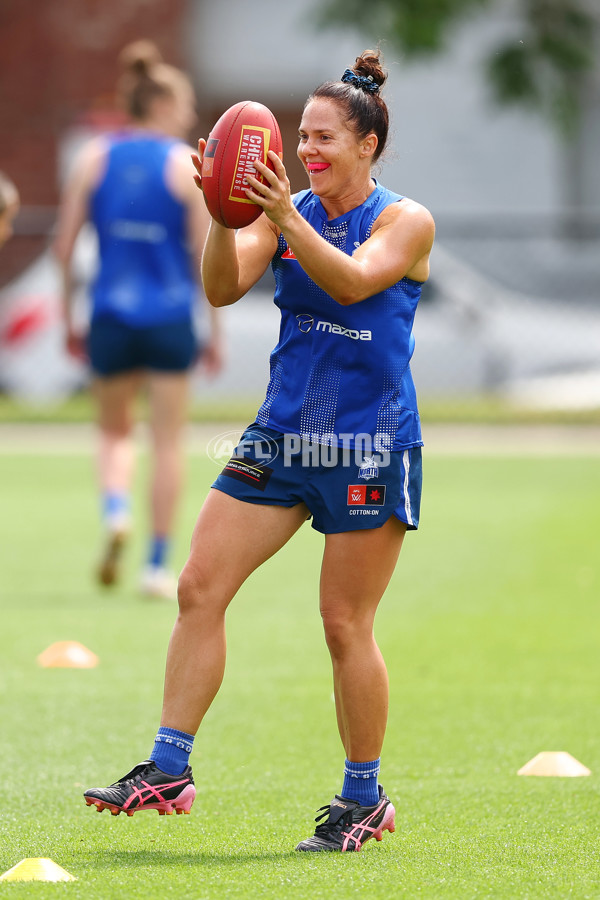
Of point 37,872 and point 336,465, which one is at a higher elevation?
point 336,465

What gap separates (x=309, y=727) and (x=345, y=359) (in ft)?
5.46

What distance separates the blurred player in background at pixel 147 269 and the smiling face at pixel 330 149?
145 inches

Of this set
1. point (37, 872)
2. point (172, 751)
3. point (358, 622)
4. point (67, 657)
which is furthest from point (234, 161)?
point (67, 657)

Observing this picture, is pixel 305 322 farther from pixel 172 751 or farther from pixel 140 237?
pixel 140 237

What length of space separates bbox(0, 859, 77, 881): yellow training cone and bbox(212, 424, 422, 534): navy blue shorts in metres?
1.00

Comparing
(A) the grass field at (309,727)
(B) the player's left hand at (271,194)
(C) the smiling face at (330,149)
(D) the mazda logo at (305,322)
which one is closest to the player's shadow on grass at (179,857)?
(A) the grass field at (309,727)

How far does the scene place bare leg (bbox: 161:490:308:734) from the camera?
3.77 meters

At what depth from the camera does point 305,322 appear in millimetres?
3857

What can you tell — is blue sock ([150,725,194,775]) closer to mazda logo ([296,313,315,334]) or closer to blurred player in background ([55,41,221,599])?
mazda logo ([296,313,315,334])

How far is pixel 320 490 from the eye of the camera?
3809mm

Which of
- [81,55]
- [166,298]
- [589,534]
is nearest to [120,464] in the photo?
[166,298]

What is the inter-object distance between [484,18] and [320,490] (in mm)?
21167

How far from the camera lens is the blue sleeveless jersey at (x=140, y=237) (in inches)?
296

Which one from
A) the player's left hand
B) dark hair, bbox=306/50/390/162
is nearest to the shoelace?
the player's left hand
